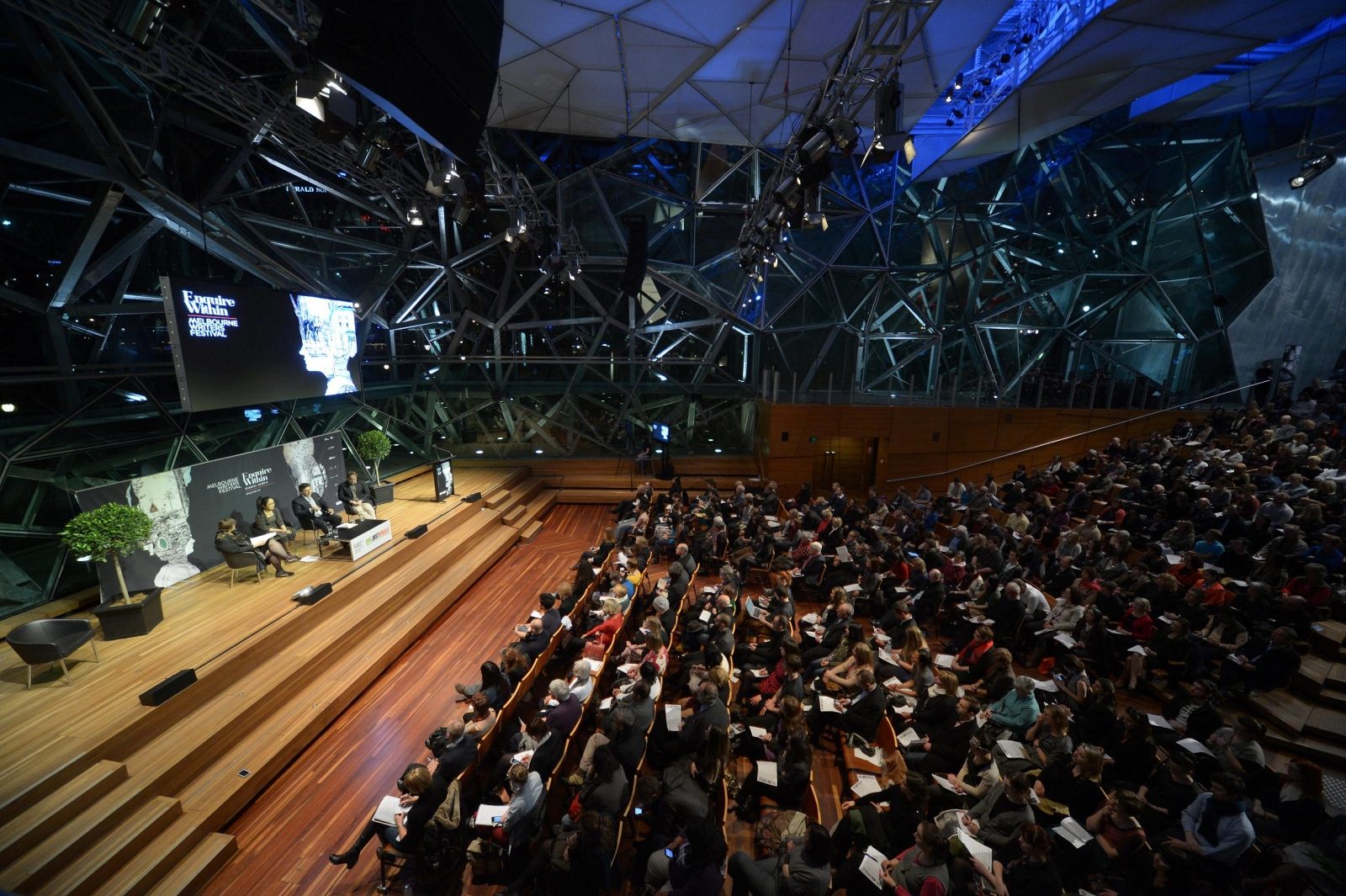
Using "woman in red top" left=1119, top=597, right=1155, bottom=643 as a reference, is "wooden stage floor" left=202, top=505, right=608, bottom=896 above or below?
below

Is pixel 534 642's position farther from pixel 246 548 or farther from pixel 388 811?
pixel 246 548

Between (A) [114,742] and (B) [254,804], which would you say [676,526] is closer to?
(B) [254,804]

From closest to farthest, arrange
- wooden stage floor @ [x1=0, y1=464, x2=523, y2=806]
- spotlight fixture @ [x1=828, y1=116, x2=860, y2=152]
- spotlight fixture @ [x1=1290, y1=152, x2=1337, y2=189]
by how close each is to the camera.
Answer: wooden stage floor @ [x1=0, y1=464, x2=523, y2=806], spotlight fixture @ [x1=828, y1=116, x2=860, y2=152], spotlight fixture @ [x1=1290, y1=152, x2=1337, y2=189]

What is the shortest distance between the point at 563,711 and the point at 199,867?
9.52 feet

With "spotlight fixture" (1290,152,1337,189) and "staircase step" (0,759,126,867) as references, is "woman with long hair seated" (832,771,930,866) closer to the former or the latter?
"staircase step" (0,759,126,867)

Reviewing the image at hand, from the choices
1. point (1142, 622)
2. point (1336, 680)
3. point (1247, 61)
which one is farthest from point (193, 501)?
point (1247, 61)

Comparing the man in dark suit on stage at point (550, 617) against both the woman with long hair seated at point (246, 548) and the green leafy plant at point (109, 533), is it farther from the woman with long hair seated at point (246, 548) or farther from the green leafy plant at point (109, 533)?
Result: the green leafy plant at point (109, 533)

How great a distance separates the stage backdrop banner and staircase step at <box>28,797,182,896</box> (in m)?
3.48

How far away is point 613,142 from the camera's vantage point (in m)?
14.2

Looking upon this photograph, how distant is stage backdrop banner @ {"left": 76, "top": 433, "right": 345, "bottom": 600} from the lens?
260 inches

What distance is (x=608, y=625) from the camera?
6523 millimetres

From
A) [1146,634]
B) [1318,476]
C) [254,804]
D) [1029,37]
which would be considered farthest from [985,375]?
[254,804]

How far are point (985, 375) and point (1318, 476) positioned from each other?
8271 mm

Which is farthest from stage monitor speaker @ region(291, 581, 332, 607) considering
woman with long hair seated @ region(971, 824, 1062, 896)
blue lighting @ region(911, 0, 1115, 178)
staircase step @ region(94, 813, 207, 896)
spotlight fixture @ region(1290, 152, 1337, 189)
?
spotlight fixture @ region(1290, 152, 1337, 189)
